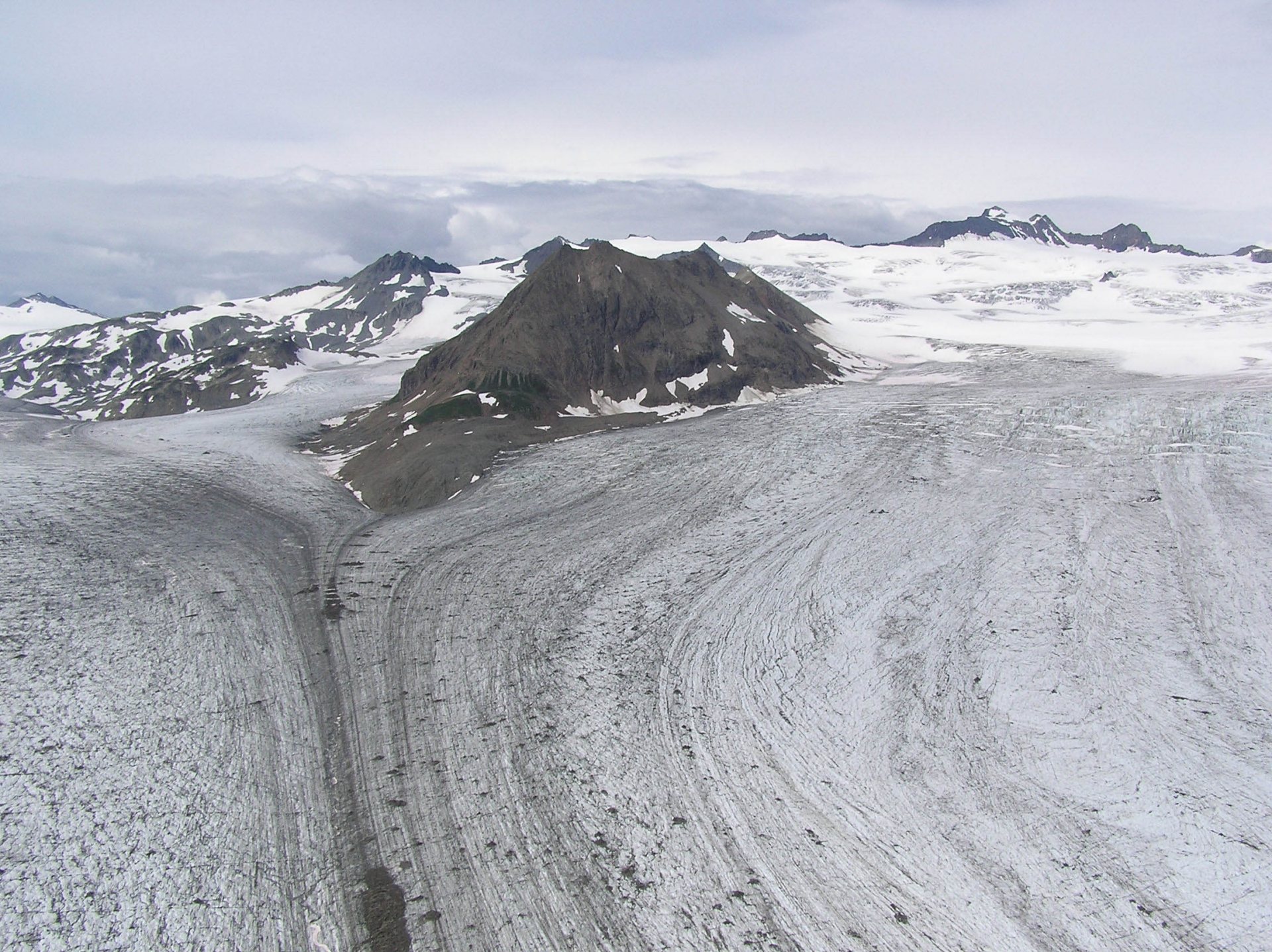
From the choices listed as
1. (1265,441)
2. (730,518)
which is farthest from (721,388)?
(1265,441)

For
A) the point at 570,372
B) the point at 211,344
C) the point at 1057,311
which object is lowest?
the point at 211,344

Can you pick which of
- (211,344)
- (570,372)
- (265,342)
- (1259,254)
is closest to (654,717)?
(570,372)

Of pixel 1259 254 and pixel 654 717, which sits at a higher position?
pixel 1259 254

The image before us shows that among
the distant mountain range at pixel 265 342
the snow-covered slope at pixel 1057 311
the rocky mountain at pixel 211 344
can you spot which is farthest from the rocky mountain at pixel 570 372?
the rocky mountain at pixel 211 344

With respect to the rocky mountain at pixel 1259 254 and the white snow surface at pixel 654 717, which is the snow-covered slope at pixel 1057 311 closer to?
the rocky mountain at pixel 1259 254

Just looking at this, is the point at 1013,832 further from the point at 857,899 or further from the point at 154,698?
the point at 154,698

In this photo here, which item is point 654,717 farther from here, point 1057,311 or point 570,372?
point 1057,311

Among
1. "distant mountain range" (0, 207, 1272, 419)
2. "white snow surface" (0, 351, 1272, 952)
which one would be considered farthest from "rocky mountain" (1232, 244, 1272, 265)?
"white snow surface" (0, 351, 1272, 952)
